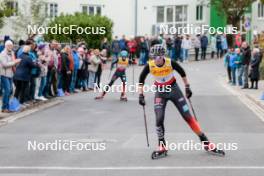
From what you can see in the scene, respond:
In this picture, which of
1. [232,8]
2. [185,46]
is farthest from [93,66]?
[232,8]

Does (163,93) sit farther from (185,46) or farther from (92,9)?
(92,9)

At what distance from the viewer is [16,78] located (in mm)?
20375

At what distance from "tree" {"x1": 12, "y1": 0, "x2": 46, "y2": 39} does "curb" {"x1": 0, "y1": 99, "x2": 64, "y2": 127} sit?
1945 cm

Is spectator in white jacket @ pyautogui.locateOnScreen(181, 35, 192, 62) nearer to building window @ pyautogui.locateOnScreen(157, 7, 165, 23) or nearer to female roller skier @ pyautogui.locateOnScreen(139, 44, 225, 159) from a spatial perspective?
building window @ pyautogui.locateOnScreen(157, 7, 165, 23)

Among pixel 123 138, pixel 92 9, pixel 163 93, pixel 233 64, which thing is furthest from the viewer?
pixel 92 9

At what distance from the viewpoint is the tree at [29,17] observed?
43406mm

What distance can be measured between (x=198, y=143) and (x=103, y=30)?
31498mm

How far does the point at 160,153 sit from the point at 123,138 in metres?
2.56

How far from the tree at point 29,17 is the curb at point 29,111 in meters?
19.4

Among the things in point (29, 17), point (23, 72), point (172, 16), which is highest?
point (172, 16)

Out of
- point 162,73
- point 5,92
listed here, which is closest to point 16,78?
→ point 5,92

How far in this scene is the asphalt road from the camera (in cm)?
1174

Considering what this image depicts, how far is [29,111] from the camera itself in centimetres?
2097

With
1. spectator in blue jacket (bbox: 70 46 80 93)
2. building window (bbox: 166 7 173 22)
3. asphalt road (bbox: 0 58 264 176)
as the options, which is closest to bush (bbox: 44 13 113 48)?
building window (bbox: 166 7 173 22)
